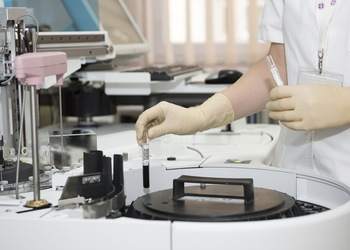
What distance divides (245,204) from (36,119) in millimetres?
277

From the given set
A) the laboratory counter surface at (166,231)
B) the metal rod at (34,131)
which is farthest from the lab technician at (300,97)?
the metal rod at (34,131)

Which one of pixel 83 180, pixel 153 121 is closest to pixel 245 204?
pixel 83 180

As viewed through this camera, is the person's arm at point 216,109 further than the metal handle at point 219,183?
Yes

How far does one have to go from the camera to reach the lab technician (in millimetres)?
982

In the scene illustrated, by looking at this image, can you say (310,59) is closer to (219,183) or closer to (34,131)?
(219,183)

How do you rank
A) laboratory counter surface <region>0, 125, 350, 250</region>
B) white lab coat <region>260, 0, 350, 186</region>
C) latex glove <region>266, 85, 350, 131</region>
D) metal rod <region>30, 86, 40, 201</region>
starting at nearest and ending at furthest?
1. laboratory counter surface <region>0, 125, 350, 250</region>
2. metal rod <region>30, 86, 40, 201</region>
3. latex glove <region>266, 85, 350, 131</region>
4. white lab coat <region>260, 0, 350, 186</region>

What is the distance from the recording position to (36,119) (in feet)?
2.51

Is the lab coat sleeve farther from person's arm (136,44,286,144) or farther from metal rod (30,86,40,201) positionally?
metal rod (30,86,40,201)

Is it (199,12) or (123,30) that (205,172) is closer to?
(123,30)

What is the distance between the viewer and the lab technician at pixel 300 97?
38.7 inches

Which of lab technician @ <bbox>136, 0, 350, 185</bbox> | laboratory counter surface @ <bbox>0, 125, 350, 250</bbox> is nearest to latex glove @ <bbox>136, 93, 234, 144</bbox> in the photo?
lab technician @ <bbox>136, 0, 350, 185</bbox>

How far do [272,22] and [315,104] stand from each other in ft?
1.14

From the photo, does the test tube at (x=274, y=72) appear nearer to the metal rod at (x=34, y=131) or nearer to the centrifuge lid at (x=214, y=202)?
the centrifuge lid at (x=214, y=202)

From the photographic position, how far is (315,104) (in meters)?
0.97
